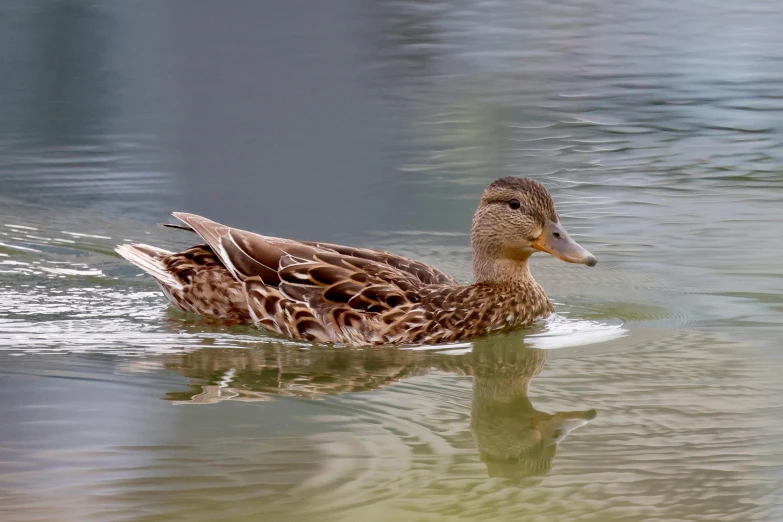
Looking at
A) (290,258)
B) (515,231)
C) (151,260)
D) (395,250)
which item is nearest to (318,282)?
(290,258)

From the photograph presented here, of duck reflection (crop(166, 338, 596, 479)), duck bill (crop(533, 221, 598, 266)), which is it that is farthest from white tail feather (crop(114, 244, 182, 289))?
duck bill (crop(533, 221, 598, 266))

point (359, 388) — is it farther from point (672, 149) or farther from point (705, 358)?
point (672, 149)

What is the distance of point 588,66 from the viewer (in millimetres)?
15258

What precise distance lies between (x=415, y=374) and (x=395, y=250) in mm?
2299

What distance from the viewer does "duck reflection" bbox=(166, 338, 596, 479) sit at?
5.45 meters

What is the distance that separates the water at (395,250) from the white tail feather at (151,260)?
0.69ft

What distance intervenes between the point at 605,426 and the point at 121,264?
3.93m

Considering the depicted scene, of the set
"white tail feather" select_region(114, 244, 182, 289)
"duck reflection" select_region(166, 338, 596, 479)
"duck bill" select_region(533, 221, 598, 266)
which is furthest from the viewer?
"white tail feather" select_region(114, 244, 182, 289)

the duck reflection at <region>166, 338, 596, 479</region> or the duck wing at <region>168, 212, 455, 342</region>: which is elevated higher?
the duck wing at <region>168, 212, 455, 342</region>

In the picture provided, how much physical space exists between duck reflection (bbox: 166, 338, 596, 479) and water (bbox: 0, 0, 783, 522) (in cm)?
2

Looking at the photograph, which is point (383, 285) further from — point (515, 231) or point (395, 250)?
point (395, 250)

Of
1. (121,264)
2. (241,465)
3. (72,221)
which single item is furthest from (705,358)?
(72,221)

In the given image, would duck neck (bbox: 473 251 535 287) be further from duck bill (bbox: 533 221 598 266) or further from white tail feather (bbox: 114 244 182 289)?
white tail feather (bbox: 114 244 182 289)

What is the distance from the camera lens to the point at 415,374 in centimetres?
641
